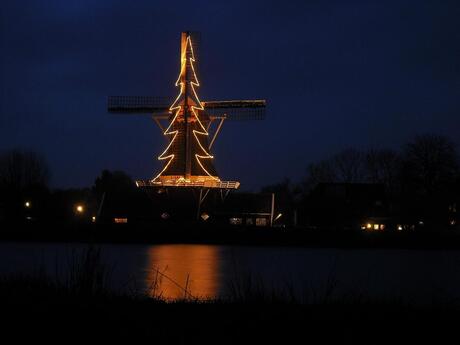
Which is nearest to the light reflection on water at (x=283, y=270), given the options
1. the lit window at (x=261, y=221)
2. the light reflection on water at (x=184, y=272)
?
the light reflection on water at (x=184, y=272)

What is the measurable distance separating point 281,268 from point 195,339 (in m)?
19.7

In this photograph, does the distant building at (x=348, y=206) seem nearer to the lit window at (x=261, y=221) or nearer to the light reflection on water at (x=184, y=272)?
the lit window at (x=261, y=221)

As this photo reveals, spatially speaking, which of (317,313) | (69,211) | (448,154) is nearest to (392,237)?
(448,154)

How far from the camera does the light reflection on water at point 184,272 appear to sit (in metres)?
16.8

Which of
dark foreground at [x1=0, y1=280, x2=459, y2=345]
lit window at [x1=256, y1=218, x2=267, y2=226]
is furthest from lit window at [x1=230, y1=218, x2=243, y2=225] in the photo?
dark foreground at [x1=0, y1=280, x2=459, y2=345]

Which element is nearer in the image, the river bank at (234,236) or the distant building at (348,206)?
the river bank at (234,236)

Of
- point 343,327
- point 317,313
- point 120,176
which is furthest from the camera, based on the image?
point 120,176

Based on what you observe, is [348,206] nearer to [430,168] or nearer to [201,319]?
[430,168]

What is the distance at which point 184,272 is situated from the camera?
25.9 meters

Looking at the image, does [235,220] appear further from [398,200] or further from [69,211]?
[69,211]

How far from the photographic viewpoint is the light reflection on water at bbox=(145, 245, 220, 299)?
55.2 ft

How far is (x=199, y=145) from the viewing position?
47.1 m

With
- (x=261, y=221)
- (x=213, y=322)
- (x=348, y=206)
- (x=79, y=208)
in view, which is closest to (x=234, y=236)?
(x=261, y=221)

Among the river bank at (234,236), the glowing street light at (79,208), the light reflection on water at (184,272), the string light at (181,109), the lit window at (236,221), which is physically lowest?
the light reflection on water at (184,272)
